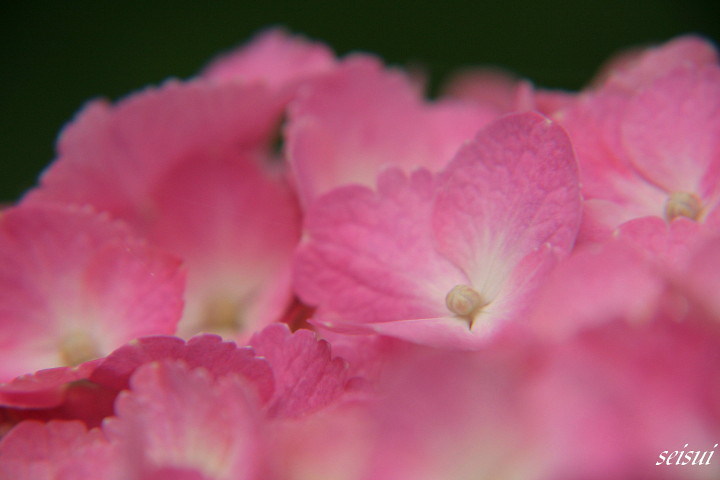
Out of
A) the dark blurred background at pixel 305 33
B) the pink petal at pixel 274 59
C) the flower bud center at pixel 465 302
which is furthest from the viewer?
the dark blurred background at pixel 305 33

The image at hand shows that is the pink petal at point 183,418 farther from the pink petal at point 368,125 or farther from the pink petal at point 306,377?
the pink petal at point 368,125

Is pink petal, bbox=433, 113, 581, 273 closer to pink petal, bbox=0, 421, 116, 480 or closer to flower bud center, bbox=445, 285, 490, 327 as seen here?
flower bud center, bbox=445, 285, 490, 327

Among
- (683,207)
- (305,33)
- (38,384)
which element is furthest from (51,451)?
(305,33)

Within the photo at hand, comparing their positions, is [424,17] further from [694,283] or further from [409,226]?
[694,283]

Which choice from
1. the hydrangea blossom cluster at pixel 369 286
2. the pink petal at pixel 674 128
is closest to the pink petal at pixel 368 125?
the hydrangea blossom cluster at pixel 369 286

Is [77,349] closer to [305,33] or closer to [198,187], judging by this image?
[198,187]

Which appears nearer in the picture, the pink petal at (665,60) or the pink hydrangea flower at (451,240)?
the pink hydrangea flower at (451,240)

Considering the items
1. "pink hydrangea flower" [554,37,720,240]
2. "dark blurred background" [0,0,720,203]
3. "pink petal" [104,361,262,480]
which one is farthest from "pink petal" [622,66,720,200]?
"dark blurred background" [0,0,720,203]
